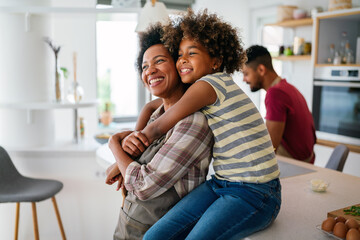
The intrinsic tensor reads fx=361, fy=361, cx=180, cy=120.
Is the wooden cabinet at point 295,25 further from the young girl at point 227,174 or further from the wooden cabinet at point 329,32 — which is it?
the young girl at point 227,174

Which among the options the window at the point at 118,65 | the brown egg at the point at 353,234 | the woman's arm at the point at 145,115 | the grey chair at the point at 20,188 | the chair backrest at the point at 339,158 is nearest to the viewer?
the brown egg at the point at 353,234

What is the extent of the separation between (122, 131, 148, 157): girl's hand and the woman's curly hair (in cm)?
34

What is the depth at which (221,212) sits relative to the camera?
106 cm

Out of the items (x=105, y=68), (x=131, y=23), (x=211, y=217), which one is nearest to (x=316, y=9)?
(x=131, y=23)

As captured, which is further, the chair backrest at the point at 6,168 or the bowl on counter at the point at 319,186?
the chair backrest at the point at 6,168

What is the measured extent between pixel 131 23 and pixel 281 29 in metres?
1.92

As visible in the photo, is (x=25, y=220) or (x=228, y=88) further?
(x=25, y=220)

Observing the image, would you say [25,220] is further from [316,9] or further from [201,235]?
[316,9]

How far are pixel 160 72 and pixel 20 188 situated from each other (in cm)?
165

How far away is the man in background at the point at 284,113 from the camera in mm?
2170

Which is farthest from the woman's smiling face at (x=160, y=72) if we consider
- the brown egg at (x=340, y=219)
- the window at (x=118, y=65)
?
the window at (x=118, y=65)

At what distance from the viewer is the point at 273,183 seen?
1147 millimetres

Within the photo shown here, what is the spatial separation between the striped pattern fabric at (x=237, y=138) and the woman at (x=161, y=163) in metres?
0.05

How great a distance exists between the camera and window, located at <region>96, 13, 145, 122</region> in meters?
4.70
